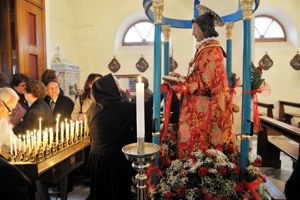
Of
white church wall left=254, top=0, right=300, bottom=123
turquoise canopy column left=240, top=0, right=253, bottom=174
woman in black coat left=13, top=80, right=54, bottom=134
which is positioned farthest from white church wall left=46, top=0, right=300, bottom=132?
turquoise canopy column left=240, top=0, right=253, bottom=174

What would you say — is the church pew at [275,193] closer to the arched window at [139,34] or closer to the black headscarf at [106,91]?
the black headscarf at [106,91]

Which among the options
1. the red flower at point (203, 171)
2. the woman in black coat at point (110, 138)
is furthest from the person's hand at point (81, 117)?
the red flower at point (203, 171)

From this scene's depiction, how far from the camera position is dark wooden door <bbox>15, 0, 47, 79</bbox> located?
419 cm

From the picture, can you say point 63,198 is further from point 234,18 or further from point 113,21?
point 113,21

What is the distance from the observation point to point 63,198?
2.84 m

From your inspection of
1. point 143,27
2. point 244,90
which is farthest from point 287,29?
point 244,90

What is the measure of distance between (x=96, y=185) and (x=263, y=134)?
8.18 feet

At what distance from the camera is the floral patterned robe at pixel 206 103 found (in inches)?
80.0

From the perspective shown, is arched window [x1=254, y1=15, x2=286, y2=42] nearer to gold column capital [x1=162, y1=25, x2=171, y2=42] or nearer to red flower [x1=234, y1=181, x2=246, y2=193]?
gold column capital [x1=162, y1=25, x2=171, y2=42]

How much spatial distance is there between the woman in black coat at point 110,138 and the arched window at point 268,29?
6.67 metres

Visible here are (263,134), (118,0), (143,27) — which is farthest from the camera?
(143,27)

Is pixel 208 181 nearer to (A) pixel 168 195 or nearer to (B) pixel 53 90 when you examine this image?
(A) pixel 168 195

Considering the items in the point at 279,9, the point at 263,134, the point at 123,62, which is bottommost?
the point at 263,134

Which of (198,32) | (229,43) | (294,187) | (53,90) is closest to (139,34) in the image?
(53,90)
